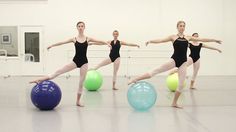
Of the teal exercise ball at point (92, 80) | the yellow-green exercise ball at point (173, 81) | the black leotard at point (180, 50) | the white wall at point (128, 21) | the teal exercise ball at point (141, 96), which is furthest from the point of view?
the white wall at point (128, 21)

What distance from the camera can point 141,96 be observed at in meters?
6.04

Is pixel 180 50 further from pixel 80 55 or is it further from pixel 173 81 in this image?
pixel 173 81

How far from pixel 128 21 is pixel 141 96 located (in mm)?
8900

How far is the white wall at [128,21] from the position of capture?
1441 centimetres

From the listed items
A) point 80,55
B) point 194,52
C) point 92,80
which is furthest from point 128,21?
point 80,55

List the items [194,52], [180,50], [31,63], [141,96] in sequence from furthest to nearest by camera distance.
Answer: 1. [31,63]
2. [194,52]
3. [180,50]
4. [141,96]

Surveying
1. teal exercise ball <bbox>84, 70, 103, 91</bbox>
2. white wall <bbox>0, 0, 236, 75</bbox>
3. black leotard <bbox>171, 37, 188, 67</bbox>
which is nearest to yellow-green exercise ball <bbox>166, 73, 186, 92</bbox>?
teal exercise ball <bbox>84, 70, 103, 91</bbox>

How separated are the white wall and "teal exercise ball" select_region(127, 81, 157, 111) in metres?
8.31

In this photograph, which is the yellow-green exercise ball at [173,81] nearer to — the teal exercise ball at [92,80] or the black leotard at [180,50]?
the teal exercise ball at [92,80]

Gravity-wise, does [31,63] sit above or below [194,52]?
below

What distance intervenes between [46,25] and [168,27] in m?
5.69

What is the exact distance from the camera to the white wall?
1441cm

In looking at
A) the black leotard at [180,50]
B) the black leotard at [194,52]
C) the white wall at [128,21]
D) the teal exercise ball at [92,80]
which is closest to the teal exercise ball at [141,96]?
the black leotard at [180,50]

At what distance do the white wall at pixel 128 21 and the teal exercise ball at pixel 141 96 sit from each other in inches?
327
